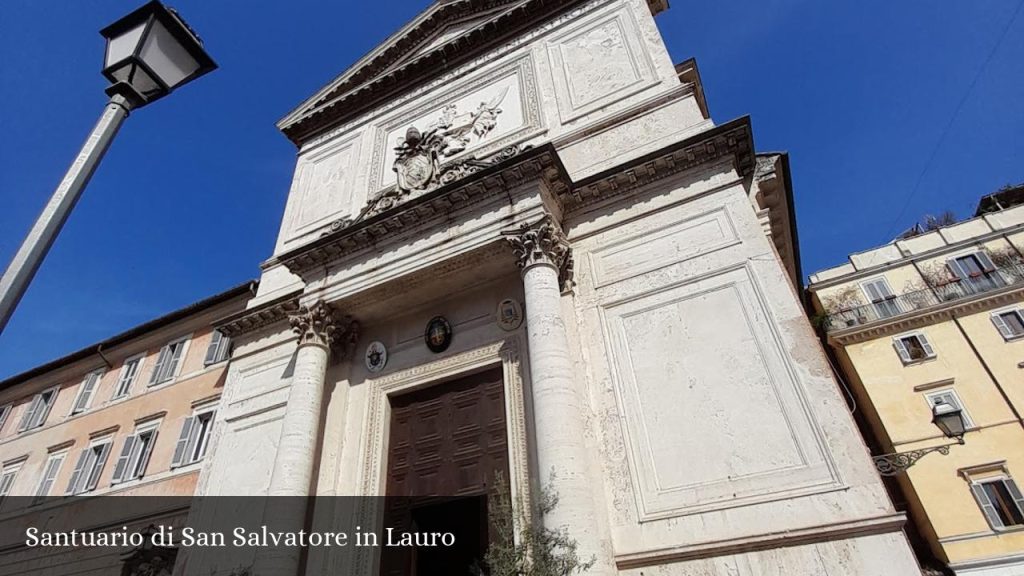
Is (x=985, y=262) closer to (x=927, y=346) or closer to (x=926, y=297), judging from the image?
(x=926, y=297)

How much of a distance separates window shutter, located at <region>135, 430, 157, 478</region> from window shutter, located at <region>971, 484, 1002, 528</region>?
28.2 metres

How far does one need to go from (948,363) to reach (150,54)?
29.4 metres

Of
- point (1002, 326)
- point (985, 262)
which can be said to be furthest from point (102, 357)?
point (985, 262)

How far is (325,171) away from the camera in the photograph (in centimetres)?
1588

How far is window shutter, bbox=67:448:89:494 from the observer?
635 inches

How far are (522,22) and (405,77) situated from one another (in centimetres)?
369

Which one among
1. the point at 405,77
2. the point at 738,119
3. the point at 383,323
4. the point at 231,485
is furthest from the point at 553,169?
the point at 231,485

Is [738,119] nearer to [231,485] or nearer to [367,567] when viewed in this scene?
[367,567]

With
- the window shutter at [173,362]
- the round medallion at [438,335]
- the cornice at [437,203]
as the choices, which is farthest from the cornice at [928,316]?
the window shutter at [173,362]

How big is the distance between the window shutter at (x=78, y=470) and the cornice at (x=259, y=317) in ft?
24.9

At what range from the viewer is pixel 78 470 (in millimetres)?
16469

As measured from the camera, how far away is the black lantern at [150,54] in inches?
151

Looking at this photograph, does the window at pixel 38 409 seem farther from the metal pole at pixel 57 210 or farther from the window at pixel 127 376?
the metal pole at pixel 57 210

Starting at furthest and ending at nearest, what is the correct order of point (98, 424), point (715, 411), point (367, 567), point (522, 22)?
point (98, 424) < point (522, 22) < point (367, 567) < point (715, 411)
